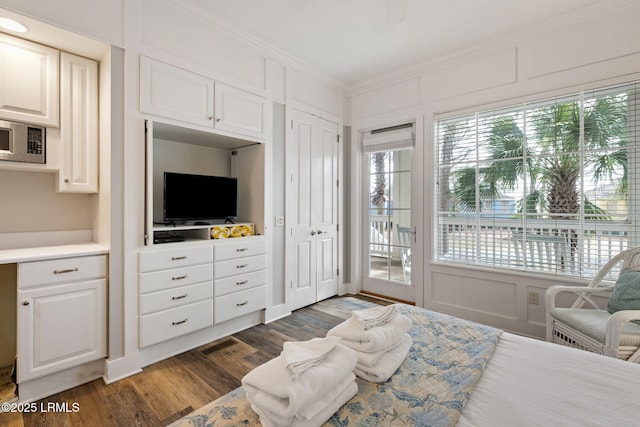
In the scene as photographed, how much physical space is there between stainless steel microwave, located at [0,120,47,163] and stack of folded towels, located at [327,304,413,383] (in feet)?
7.47

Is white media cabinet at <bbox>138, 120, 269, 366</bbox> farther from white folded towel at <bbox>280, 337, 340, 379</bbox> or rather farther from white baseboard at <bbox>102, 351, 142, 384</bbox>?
white folded towel at <bbox>280, 337, 340, 379</bbox>

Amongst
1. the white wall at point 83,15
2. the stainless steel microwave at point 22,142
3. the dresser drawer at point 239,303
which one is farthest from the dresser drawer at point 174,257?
the white wall at point 83,15

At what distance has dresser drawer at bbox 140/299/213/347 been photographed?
2.20 m

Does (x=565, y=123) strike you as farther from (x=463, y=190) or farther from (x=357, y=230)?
(x=357, y=230)

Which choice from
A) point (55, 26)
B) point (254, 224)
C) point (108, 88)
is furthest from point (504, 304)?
point (55, 26)

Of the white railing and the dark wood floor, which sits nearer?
the dark wood floor

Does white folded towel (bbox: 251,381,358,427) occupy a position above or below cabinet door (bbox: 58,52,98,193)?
below

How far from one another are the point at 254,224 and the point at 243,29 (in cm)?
186

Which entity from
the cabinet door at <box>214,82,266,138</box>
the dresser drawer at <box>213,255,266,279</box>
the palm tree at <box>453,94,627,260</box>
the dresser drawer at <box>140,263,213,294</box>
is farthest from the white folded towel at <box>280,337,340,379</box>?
the palm tree at <box>453,94,627,260</box>

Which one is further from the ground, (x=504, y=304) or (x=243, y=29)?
(x=243, y=29)

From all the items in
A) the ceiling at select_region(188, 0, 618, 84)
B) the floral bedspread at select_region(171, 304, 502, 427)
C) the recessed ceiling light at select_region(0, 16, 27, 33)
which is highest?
the ceiling at select_region(188, 0, 618, 84)

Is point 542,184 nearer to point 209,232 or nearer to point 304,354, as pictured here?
point 304,354

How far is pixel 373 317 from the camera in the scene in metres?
1.29

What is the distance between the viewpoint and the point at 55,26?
1.84 m
